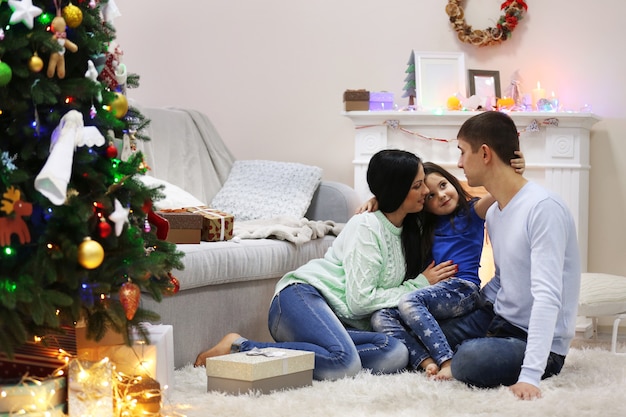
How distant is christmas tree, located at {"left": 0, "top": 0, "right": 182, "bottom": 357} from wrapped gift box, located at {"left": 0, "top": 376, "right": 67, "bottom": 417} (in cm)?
11

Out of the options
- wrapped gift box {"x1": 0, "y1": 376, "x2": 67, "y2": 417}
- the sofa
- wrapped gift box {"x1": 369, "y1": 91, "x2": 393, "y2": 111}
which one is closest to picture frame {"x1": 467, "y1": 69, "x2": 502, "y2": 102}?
wrapped gift box {"x1": 369, "y1": 91, "x2": 393, "y2": 111}

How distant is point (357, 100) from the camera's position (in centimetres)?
436

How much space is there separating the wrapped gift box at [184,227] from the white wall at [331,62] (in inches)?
72.0

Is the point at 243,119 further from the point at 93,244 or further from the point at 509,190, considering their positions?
the point at 93,244

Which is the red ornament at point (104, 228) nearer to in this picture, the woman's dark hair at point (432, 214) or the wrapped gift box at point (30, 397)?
the wrapped gift box at point (30, 397)

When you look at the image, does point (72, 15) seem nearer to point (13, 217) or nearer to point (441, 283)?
point (13, 217)

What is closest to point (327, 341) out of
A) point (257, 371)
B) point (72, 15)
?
point (257, 371)

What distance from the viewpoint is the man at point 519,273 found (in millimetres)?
2348

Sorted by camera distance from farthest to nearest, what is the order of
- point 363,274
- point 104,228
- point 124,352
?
1. point 363,274
2. point 124,352
3. point 104,228

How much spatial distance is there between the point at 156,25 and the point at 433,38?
159cm

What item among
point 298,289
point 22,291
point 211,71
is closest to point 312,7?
point 211,71

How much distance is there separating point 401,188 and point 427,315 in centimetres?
44

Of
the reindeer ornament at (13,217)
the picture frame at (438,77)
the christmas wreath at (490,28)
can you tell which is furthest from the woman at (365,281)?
the christmas wreath at (490,28)

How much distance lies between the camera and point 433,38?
463 cm
